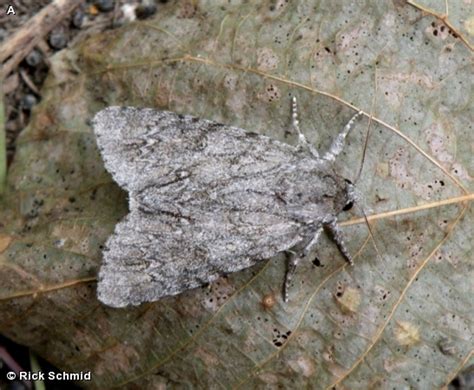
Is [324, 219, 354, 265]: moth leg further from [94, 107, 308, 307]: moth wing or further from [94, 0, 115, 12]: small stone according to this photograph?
[94, 0, 115, 12]: small stone

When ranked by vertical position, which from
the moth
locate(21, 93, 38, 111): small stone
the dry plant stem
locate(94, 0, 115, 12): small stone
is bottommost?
the moth

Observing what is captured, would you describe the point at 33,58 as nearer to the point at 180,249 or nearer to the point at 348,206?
the point at 180,249

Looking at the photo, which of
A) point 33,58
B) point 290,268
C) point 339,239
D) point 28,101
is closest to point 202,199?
point 290,268

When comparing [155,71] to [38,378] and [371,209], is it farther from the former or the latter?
[38,378]

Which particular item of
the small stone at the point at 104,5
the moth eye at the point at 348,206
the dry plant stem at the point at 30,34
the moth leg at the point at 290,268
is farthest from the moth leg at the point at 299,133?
the dry plant stem at the point at 30,34

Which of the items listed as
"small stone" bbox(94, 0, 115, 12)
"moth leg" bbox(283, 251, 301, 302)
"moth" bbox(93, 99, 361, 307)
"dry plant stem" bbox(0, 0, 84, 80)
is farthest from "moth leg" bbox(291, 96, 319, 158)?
"dry plant stem" bbox(0, 0, 84, 80)

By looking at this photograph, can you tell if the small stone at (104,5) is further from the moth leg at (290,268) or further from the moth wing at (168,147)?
the moth leg at (290,268)

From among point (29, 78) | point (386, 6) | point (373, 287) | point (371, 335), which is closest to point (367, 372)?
point (371, 335)
